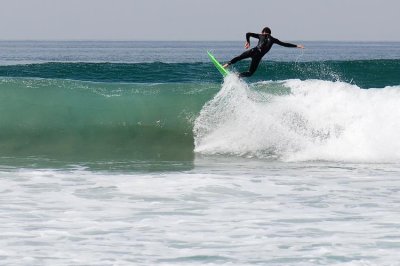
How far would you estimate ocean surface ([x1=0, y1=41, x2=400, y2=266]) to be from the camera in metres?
7.14

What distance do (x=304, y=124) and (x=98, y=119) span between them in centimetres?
467

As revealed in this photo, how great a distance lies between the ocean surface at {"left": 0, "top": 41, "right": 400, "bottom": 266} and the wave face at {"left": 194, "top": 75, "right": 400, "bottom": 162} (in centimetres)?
3

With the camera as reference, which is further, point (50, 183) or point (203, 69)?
point (203, 69)

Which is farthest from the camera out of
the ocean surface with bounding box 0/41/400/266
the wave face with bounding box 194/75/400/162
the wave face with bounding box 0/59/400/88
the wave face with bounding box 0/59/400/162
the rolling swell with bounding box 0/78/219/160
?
the wave face with bounding box 0/59/400/88

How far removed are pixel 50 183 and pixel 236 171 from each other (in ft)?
8.95

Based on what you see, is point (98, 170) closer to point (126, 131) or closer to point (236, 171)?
point (236, 171)

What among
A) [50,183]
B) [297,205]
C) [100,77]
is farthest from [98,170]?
[100,77]

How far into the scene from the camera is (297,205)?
8914mm

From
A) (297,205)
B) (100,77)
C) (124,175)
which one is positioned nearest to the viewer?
(297,205)
